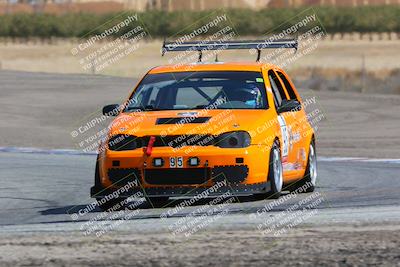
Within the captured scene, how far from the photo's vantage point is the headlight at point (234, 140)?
42.3 ft

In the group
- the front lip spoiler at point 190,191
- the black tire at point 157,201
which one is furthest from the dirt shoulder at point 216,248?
the black tire at point 157,201

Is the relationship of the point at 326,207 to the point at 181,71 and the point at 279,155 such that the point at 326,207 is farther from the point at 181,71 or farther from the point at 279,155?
the point at 181,71

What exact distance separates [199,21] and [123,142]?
53.5 m

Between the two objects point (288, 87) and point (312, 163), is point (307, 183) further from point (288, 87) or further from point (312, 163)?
point (288, 87)

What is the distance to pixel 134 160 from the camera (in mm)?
12789

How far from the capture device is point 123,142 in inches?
511

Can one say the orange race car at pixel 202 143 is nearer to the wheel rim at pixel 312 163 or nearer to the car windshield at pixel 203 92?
the car windshield at pixel 203 92

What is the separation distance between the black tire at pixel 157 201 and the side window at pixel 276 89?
1671 millimetres

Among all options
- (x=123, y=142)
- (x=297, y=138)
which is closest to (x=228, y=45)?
(x=297, y=138)

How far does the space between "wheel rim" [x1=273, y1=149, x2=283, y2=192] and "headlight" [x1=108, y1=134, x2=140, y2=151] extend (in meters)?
1.43

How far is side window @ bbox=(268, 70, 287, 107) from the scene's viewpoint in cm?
1450

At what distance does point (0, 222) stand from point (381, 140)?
13438 mm

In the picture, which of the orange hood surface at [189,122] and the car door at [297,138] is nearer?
the orange hood surface at [189,122]

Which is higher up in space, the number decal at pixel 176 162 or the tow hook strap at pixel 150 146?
the tow hook strap at pixel 150 146
